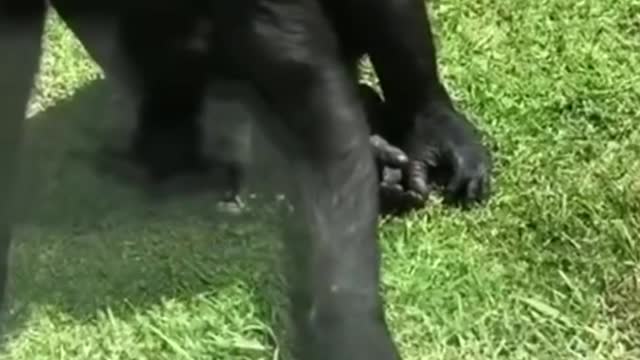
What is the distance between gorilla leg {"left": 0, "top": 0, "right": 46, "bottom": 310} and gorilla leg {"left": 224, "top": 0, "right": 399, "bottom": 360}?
304mm

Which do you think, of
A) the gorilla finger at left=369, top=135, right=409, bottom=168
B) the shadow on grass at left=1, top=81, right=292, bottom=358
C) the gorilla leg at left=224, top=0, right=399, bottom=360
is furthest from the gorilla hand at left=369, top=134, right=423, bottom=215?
the gorilla leg at left=224, top=0, right=399, bottom=360

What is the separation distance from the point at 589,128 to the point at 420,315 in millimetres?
501

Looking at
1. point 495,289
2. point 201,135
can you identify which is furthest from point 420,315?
point 201,135

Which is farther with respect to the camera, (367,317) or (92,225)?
(92,225)

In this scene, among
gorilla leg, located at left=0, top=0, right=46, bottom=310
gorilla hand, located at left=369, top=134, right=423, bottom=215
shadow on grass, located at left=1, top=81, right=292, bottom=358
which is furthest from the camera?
gorilla hand, located at left=369, top=134, right=423, bottom=215

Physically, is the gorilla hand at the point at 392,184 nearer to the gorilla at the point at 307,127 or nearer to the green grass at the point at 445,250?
the green grass at the point at 445,250

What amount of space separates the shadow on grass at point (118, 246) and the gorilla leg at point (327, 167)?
267mm

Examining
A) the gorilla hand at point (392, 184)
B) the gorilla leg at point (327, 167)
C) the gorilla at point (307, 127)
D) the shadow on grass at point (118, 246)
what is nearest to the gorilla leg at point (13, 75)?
the gorilla at point (307, 127)

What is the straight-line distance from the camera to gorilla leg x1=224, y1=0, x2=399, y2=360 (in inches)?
78.6

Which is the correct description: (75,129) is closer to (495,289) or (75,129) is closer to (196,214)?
(196,214)

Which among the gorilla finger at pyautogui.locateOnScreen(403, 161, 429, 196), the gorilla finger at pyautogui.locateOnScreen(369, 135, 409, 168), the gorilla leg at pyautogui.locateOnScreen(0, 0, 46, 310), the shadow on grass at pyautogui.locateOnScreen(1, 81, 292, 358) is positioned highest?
the gorilla leg at pyautogui.locateOnScreen(0, 0, 46, 310)

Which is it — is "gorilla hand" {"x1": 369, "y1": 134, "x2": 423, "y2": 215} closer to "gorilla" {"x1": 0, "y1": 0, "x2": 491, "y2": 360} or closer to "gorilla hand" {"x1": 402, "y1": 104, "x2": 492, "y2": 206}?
"gorilla hand" {"x1": 402, "y1": 104, "x2": 492, "y2": 206}

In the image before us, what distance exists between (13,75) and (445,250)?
600mm

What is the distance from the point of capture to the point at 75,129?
270 centimetres
